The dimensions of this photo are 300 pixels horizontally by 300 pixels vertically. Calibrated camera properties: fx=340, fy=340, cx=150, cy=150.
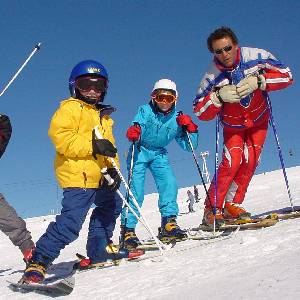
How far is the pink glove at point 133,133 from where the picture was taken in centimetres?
456

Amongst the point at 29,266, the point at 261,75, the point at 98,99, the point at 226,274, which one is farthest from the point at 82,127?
the point at 261,75

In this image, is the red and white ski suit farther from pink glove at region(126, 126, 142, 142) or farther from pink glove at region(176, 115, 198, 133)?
pink glove at region(126, 126, 142, 142)

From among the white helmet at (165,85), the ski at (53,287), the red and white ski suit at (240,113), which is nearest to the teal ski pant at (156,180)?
the red and white ski suit at (240,113)

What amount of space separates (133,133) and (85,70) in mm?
1245

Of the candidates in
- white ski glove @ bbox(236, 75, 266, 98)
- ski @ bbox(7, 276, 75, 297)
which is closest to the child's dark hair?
white ski glove @ bbox(236, 75, 266, 98)

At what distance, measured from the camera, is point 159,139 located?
4793mm

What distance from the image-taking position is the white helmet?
189 inches

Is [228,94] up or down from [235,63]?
down

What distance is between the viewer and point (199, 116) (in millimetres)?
4633

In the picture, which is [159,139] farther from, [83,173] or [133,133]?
[83,173]

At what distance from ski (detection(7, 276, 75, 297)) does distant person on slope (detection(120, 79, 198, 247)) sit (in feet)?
6.77

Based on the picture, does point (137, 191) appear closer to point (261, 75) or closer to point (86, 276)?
point (86, 276)

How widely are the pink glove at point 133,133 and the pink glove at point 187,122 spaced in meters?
0.57

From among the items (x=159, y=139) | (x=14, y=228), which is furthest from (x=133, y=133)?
(x=14, y=228)
